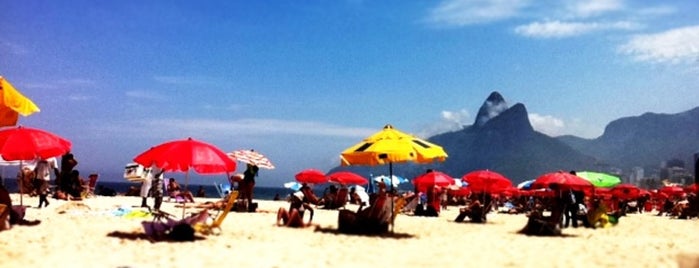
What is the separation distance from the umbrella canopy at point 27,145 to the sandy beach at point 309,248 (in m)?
1.36

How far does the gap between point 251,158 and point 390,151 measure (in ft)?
22.7

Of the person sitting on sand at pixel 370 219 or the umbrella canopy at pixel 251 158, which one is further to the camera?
the umbrella canopy at pixel 251 158

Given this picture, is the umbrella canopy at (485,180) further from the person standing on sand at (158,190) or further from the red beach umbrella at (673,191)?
the red beach umbrella at (673,191)

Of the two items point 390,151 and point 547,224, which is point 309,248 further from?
point 547,224

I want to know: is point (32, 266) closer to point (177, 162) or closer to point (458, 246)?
point (177, 162)

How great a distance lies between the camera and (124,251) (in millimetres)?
8297

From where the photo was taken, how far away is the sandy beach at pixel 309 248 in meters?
7.86

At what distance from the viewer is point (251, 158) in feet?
56.2

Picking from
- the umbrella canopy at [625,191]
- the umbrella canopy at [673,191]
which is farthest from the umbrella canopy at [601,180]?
the umbrella canopy at [673,191]

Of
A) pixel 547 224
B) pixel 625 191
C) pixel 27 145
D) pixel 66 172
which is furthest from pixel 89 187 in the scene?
pixel 625 191

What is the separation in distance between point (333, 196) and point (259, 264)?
14530 millimetres

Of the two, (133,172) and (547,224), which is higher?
(133,172)

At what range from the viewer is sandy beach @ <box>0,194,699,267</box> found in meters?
7.86

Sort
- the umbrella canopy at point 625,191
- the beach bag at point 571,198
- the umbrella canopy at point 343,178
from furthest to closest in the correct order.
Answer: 1. the umbrella canopy at point 625,191
2. the umbrella canopy at point 343,178
3. the beach bag at point 571,198
